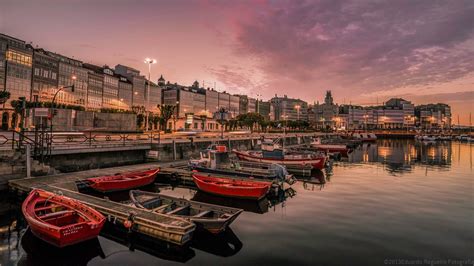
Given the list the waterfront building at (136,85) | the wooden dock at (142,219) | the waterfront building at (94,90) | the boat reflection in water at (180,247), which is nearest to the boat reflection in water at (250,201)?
the boat reflection in water at (180,247)

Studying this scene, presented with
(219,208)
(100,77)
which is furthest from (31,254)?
(100,77)

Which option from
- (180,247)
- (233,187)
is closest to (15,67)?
(233,187)

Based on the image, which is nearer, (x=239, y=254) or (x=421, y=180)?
(x=239, y=254)

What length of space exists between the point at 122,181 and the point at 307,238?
1812cm

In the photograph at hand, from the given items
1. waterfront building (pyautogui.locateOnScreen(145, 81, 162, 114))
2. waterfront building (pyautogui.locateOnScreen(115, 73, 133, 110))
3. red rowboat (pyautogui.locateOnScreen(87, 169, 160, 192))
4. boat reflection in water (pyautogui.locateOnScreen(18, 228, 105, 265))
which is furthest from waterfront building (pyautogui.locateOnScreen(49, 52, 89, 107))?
boat reflection in water (pyautogui.locateOnScreen(18, 228, 105, 265))

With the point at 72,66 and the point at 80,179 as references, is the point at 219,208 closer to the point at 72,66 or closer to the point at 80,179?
the point at 80,179

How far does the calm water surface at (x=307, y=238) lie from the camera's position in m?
14.1

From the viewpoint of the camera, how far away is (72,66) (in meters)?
93.7

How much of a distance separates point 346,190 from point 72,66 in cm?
9749

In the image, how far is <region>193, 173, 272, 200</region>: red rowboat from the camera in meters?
24.7

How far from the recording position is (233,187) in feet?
82.8

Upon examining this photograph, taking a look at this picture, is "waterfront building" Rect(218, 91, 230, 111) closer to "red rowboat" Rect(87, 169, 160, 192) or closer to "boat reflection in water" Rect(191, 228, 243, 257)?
"red rowboat" Rect(87, 169, 160, 192)

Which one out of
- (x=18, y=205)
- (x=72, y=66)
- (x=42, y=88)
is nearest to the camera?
(x=18, y=205)

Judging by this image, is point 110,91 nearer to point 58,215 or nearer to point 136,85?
point 136,85
